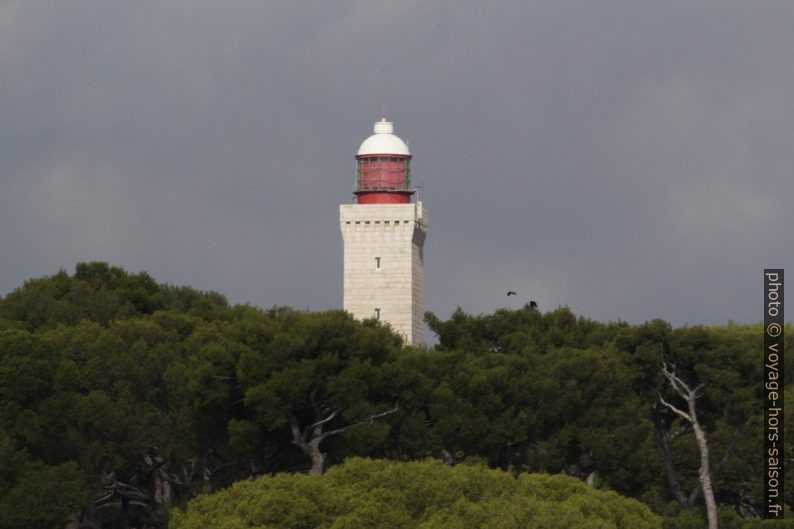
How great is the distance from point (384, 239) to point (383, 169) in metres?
4.14

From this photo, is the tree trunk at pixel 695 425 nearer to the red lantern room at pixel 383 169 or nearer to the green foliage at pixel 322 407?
the green foliage at pixel 322 407

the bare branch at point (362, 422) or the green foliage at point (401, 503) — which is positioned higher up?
the bare branch at point (362, 422)

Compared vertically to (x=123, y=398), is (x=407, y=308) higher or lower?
higher

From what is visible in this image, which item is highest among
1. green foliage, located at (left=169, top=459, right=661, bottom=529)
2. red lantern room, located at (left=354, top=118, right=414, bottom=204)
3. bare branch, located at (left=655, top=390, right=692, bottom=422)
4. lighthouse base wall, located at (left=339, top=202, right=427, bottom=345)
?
red lantern room, located at (left=354, top=118, right=414, bottom=204)

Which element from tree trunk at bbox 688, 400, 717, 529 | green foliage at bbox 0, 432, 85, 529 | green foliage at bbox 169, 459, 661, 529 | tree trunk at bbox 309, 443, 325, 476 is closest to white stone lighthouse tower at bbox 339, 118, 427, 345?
tree trunk at bbox 688, 400, 717, 529

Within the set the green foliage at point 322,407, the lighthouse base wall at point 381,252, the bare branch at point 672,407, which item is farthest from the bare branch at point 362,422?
the lighthouse base wall at point 381,252

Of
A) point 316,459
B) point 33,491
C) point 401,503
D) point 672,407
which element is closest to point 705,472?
point 672,407

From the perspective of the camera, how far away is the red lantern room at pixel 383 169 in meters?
119

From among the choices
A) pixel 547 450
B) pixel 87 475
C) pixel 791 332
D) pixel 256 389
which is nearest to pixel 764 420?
pixel 547 450

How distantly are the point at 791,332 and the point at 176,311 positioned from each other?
41.0 metres

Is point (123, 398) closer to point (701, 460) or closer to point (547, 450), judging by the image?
point (547, 450)

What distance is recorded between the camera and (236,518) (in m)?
61.9

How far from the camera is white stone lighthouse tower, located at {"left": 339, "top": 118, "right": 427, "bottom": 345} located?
116 meters

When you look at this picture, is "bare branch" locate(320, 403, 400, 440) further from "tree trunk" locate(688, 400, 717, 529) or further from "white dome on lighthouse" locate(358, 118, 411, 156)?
"white dome on lighthouse" locate(358, 118, 411, 156)
